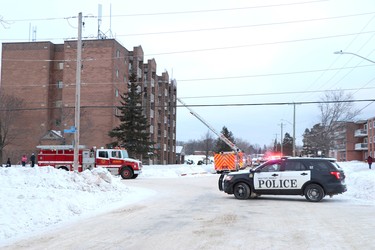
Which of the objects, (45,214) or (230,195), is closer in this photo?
(45,214)

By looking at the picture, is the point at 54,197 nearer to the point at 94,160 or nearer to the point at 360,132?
the point at 94,160

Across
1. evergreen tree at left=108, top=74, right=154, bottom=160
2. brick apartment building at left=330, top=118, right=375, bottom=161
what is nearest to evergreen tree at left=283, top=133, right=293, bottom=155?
brick apartment building at left=330, top=118, right=375, bottom=161

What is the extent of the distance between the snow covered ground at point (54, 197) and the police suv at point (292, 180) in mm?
1467

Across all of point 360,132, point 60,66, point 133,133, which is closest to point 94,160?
point 133,133

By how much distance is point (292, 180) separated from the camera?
1667 centimetres

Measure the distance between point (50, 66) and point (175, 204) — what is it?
57805mm

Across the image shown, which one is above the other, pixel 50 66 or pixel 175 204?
pixel 50 66

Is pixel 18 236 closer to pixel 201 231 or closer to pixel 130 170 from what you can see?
pixel 201 231

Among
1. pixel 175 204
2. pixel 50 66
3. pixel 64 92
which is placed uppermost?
pixel 50 66

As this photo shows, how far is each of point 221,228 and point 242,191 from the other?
730 centimetres

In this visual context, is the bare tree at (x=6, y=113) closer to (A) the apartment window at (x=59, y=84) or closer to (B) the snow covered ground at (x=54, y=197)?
(A) the apartment window at (x=59, y=84)

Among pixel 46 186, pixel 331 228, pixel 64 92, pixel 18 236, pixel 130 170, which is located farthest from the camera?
pixel 64 92

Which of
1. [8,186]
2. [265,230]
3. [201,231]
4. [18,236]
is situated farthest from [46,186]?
[265,230]

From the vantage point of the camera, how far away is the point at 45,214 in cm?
1142
